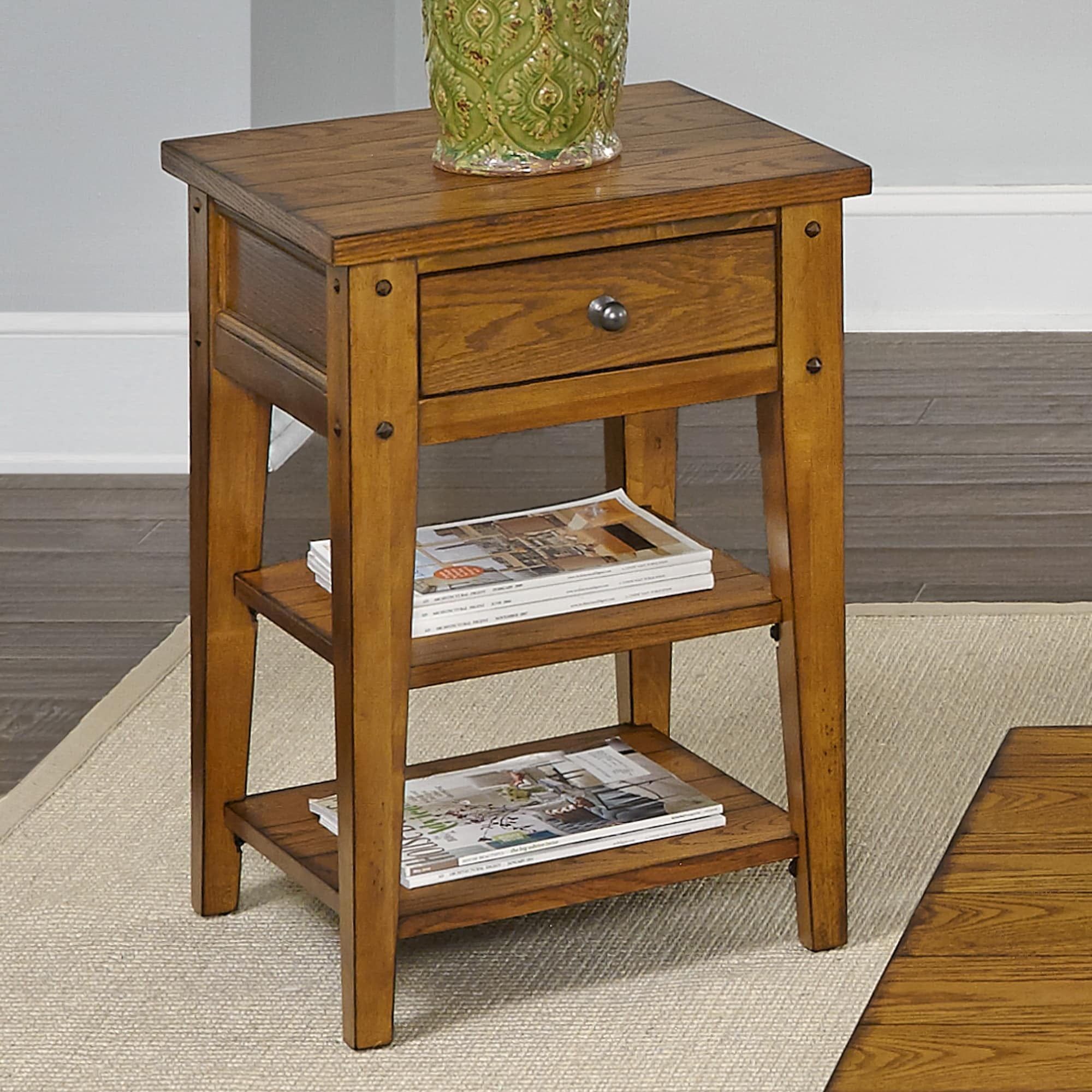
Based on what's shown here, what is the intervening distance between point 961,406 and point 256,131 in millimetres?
1861

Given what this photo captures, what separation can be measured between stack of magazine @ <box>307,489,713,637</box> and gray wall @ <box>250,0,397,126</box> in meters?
1.38

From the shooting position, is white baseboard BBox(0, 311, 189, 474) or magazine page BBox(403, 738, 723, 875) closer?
magazine page BBox(403, 738, 723, 875)

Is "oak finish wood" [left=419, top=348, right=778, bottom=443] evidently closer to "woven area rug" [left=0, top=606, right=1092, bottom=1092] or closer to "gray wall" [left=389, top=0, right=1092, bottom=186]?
"woven area rug" [left=0, top=606, right=1092, bottom=1092]

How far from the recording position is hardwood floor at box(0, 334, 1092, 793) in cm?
246

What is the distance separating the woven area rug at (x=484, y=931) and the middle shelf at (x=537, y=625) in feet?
0.97

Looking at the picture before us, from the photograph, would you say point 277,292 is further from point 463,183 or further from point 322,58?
point 322,58

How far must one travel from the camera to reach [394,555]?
1492 millimetres

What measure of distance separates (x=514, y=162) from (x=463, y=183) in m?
0.05

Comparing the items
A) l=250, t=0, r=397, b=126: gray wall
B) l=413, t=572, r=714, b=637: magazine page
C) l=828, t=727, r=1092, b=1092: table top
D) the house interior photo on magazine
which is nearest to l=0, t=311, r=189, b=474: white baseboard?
l=250, t=0, r=397, b=126: gray wall

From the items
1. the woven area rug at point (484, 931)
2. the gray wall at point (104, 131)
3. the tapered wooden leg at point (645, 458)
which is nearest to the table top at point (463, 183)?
the tapered wooden leg at point (645, 458)

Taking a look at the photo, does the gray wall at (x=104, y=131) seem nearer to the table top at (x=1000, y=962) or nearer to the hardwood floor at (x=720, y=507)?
the hardwood floor at (x=720, y=507)

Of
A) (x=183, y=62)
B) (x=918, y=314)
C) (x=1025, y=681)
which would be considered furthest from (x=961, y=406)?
(x=183, y=62)

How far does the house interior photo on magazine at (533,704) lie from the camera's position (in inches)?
56.6

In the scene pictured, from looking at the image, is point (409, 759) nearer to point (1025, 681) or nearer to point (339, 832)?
point (339, 832)
